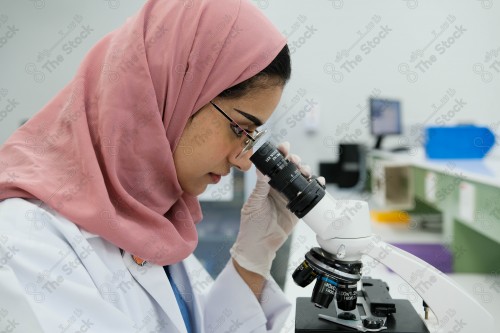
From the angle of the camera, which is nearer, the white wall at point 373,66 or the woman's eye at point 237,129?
the woman's eye at point 237,129

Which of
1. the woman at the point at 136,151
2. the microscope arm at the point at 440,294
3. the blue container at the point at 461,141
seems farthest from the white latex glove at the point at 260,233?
the blue container at the point at 461,141

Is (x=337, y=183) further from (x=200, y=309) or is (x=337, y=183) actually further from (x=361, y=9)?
(x=200, y=309)

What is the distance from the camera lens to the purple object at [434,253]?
89.5 inches

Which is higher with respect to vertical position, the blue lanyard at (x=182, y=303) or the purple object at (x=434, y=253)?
the blue lanyard at (x=182, y=303)

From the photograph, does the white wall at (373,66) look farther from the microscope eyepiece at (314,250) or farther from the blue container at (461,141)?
the microscope eyepiece at (314,250)

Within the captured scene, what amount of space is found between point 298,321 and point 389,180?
2.61 metres

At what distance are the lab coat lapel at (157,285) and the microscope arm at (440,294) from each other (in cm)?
47

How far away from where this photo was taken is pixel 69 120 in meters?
0.93

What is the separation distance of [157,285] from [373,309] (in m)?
0.53

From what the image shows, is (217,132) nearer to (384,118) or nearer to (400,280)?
(400,280)

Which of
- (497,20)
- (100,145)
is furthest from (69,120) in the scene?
(497,20)

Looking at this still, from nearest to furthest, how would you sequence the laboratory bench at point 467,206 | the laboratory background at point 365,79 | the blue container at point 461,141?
the laboratory bench at point 467,206 → the blue container at point 461,141 → the laboratory background at point 365,79

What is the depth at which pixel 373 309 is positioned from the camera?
105 cm

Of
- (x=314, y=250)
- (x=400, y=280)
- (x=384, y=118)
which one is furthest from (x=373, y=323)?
(x=384, y=118)
